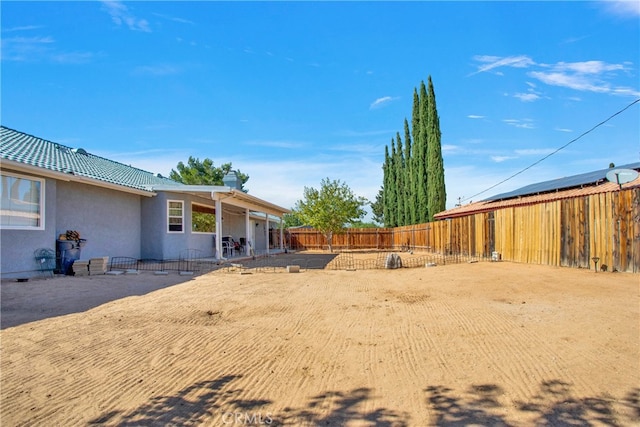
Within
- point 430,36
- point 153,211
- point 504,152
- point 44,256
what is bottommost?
point 44,256

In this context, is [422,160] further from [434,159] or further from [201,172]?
[201,172]

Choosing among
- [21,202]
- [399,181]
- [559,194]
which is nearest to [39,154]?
[21,202]

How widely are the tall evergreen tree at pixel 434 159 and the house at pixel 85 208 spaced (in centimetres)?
A: 1644

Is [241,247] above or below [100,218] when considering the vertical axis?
below

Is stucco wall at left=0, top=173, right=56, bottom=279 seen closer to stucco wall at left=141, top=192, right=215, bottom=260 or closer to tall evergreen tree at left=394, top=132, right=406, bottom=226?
stucco wall at left=141, top=192, right=215, bottom=260

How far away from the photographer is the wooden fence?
304 inches

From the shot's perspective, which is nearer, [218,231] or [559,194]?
[218,231]

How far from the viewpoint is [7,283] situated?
8195mm

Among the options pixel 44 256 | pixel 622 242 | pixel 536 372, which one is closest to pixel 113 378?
pixel 536 372

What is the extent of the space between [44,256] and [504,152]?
75.8ft

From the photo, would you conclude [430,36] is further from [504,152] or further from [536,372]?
[504,152]

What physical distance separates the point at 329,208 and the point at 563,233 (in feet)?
65.1

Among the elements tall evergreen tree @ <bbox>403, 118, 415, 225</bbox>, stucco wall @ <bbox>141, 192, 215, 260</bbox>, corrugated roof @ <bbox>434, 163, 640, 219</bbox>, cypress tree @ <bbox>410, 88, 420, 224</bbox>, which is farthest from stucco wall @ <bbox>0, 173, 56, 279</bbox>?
tall evergreen tree @ <bbox>403, 118, 415, 225</bbox>

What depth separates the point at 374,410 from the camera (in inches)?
116
